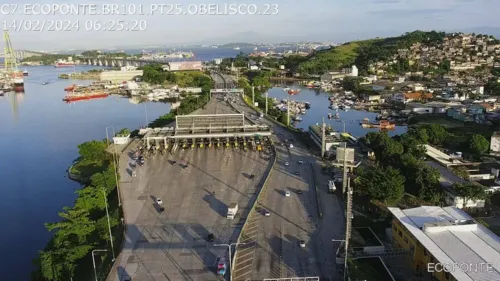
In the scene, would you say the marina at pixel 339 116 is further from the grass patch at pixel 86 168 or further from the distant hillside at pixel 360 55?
the distant hillside at pixel 360 55

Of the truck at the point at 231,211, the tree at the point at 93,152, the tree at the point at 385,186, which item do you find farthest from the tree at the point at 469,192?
the tree at the point at 93,152

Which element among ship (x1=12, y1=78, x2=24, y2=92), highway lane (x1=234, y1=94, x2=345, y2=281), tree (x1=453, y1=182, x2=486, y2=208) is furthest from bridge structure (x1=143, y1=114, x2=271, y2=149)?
ship (x1=12, y1=78, x2=24, y2=92)

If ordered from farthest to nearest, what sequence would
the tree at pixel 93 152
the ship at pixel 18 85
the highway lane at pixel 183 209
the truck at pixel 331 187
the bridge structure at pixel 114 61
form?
the bridge structure at pixel 114 61
the ship at pixel 18 85
the tree at pixel 93 152
the truck at pixel 331 187
the highway lane at pixel 183 209

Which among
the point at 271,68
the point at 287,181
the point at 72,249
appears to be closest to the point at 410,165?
the point at 287,181

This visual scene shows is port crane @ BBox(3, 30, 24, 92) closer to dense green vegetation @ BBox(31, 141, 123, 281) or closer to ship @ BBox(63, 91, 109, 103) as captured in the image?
ship @ BBox(63, 91, 109, 103)

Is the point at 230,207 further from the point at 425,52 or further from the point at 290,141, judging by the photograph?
the point at 425,52

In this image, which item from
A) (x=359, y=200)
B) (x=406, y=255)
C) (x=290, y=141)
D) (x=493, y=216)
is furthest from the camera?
(x=290, y=141)
